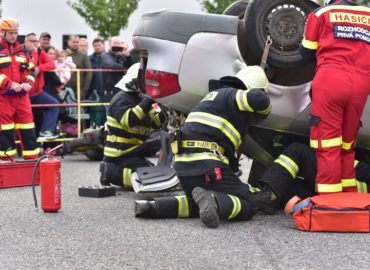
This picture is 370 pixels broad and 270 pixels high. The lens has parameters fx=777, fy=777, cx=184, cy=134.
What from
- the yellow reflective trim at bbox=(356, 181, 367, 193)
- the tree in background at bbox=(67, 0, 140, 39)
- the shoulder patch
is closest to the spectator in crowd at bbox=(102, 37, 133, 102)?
the shoulder patch

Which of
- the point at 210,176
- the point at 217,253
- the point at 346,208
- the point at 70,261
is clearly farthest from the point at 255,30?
the point at 70,261

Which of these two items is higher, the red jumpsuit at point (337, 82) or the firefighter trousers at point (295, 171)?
the red jumpsuit at point (337, 82)

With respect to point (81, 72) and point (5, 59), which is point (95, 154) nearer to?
point (81, 72)

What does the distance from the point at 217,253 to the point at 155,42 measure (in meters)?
2.23

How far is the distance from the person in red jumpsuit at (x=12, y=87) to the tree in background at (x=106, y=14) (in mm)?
14299

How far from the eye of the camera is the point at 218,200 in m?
5.59

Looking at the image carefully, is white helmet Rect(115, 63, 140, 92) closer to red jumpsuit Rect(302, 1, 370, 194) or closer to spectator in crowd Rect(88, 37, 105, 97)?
red jumpsuit Rect(302, 1, 370, 194)

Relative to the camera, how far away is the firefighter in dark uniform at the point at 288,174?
5.97m

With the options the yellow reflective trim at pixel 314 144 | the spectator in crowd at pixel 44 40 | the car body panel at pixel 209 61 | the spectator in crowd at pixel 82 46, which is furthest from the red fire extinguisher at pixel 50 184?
the spectator in crowd at pixel 82 46

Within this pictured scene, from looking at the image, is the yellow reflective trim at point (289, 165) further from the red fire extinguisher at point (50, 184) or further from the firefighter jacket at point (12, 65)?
the firefighter jacket at point (12, 65)

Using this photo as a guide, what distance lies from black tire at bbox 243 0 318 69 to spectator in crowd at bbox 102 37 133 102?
250 inches

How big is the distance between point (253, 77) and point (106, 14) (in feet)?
58.3

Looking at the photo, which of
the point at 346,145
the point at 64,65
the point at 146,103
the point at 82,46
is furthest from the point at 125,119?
the point at 82,46

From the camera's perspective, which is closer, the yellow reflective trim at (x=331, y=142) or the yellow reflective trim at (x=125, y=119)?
the yellow reflective trim at (x=331, y=142)
